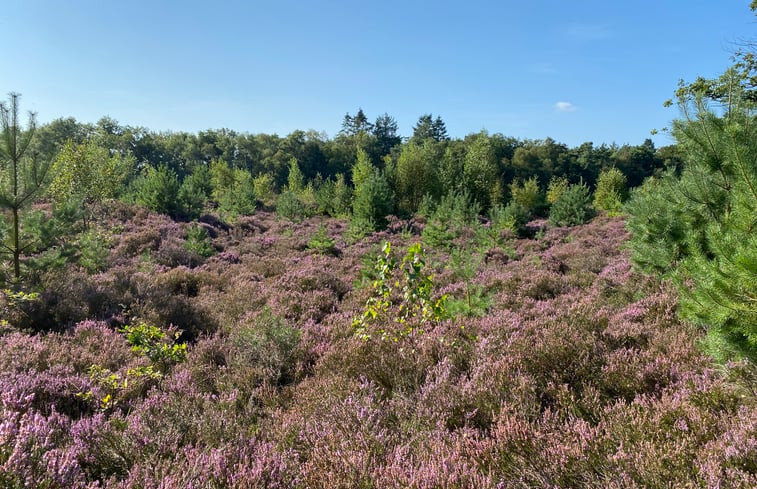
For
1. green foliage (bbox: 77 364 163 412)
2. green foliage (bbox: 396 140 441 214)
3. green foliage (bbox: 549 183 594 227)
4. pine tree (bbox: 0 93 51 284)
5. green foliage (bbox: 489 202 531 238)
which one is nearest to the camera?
green foliage (bbox: 77 364 163 412)

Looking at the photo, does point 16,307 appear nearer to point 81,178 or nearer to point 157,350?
point 157,350

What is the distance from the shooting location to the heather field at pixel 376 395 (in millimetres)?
2201

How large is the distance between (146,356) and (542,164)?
72.9 m

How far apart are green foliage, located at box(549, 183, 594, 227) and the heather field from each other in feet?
56.8

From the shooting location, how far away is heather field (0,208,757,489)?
2.20 m

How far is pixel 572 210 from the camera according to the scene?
23.0 metres

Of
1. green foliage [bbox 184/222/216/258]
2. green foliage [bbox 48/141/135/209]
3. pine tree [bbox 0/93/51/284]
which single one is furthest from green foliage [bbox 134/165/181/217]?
pine tree [bbox 0/93/51/284]

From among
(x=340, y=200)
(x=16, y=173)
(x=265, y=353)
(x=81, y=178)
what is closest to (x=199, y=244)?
(x=16, y=173)

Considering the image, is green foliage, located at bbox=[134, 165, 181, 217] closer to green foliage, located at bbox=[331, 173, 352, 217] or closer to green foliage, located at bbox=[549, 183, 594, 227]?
green foliage, located at bbox=[331, 173, 352, 217]

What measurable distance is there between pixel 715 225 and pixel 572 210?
21.4 m

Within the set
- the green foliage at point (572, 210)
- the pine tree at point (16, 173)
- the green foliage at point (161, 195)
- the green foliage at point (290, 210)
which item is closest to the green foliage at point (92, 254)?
the pine tree at point (16, 173)

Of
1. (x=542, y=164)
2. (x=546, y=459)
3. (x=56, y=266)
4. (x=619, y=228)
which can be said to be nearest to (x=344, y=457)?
(x=546, y=459)

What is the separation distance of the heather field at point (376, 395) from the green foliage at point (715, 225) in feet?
1.49

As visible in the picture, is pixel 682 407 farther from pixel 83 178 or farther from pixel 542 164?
pixel 542 164
